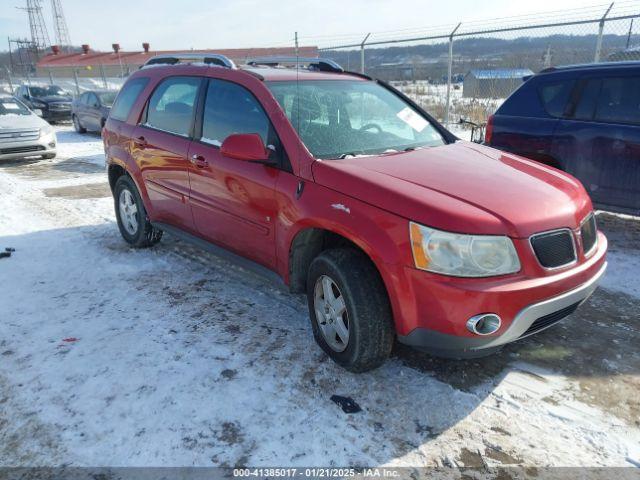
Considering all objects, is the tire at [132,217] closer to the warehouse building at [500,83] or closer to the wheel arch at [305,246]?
the wheel arch at [305,246]

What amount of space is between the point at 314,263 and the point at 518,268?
119 cm

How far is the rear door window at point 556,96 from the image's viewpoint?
5.38 meters

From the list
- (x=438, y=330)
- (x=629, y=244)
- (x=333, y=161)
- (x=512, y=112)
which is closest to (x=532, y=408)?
(x=438, y=330)

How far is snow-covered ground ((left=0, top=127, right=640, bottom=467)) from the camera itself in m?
2.43

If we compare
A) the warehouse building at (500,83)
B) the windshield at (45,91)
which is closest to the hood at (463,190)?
the warehouse building at (500,83)

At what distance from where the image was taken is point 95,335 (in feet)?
11.4

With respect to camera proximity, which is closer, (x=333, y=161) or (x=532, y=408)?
(x=532, y=408)

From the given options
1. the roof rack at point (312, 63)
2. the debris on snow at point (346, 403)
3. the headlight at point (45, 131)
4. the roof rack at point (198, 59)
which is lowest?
the debris on snow at point (346, 403)

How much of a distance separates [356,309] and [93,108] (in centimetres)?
1445

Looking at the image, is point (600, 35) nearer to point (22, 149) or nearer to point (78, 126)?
point (22, 149)

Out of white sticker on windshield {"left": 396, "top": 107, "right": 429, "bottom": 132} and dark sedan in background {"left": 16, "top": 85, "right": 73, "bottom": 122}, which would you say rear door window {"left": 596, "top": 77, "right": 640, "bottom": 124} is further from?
dark sedan in background {"left": 16, "top": 85, "right": 73, "bottom": 122}

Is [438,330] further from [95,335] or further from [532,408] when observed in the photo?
[95,335]

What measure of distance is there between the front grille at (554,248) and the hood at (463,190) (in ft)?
0.17

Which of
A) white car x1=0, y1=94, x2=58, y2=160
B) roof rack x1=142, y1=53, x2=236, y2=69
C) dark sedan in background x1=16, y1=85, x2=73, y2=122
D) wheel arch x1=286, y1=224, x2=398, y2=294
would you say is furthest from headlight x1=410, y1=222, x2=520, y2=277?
dark sedan in background x1=16, y1=85, x2=73, y2=122
